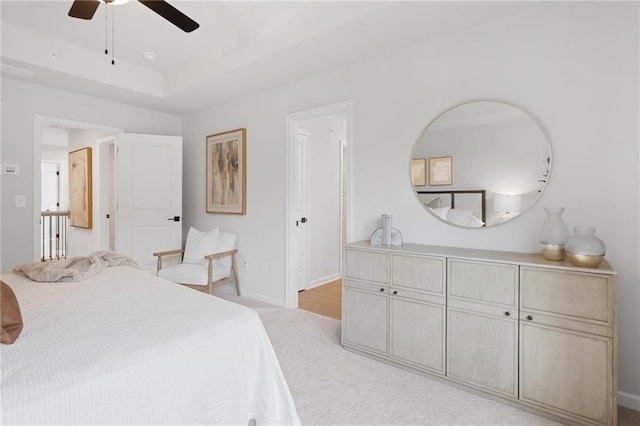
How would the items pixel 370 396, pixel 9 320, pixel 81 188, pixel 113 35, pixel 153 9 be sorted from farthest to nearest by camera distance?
1. pixel 81 188
2. pixel 113 35
3. pixel 370 396
4. pixel 153 9
5. pixel 9 320

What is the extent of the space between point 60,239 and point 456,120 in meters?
7.77

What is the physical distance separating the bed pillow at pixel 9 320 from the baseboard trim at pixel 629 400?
3.04 meters

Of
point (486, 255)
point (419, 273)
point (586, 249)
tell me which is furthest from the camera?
point (419, 273)

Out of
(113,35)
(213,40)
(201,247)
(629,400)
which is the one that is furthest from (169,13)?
(629,400)

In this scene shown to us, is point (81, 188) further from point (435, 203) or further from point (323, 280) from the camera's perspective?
point (435, 203)

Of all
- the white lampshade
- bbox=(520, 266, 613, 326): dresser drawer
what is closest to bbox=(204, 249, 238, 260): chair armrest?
the white lampshade

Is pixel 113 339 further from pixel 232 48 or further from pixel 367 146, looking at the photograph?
pixel 232 48

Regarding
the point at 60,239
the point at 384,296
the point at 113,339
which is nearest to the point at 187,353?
the point at 113,339

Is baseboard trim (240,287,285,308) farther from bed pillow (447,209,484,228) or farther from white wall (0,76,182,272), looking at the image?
white wall (0,76,182,272)

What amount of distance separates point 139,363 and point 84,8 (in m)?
2.04

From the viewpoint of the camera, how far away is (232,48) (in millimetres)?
3150

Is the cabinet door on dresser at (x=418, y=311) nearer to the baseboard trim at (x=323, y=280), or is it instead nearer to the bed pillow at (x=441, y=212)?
the bed pillow at (x=441, y=212)

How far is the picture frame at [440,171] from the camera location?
253 cm

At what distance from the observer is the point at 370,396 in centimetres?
201
